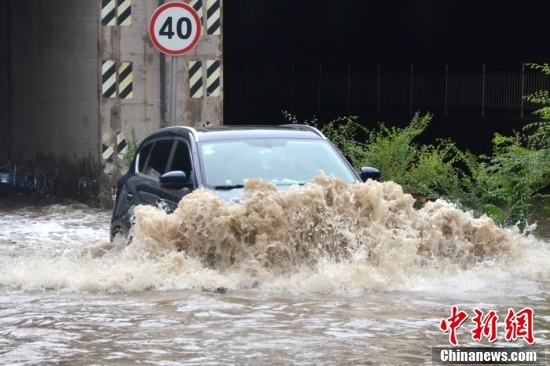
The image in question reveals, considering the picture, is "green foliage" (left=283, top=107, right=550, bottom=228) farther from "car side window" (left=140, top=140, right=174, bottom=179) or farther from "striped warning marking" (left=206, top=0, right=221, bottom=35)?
"car side window" (left=140, top=140, right=174, bottom=179)

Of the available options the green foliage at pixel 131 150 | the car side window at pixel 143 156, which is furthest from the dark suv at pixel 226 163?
the green foliage at pixel 131 150

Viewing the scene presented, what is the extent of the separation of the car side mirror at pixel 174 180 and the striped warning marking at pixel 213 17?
904cm

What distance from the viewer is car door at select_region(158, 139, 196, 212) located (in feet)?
37.9

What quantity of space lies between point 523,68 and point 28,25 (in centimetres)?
1022

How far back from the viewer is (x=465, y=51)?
3094 centimetres

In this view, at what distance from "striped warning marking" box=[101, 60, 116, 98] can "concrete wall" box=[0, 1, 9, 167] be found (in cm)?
670

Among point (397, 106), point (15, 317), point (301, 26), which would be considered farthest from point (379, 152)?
point (301, 26)

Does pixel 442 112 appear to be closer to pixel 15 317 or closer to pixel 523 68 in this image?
pixel 523 68

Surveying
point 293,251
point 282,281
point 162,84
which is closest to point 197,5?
point 162,84

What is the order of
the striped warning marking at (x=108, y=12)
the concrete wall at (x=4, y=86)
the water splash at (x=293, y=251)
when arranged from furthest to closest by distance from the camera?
the concrete wall at (x=4, y=86) < the striped warning marking at (x=108, y=12) < the water splash at (x=293, y=251)

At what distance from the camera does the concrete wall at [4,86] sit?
84.5 ft

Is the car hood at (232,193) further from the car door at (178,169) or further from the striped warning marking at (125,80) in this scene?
the striped warning marking at (125,80)

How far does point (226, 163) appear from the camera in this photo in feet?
38.6

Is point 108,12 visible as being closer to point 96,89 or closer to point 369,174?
point 96,89
